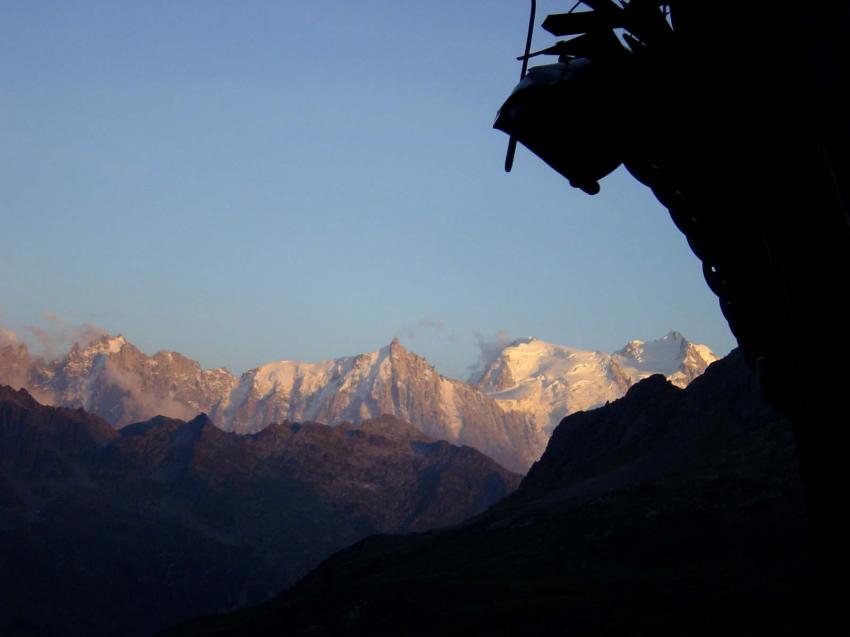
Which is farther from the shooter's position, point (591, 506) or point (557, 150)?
point (591, 506)

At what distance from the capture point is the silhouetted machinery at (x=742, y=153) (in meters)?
7.05

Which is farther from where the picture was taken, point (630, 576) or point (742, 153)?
A: point (630, 576)

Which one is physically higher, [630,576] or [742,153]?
[742,153]

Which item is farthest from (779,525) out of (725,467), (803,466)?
(803,466)

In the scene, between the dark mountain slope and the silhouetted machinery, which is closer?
the silhouetted machinery

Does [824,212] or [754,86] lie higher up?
[754,86]

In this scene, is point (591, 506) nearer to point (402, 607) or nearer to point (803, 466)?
point (402, 607)

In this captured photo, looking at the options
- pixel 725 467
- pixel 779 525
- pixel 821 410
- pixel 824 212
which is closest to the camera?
pixel 824 212

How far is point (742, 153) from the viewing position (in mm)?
7379

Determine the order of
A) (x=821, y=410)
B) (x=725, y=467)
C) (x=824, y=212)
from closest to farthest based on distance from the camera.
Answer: (x=824, y=212)
(x=821, y=410)
(x=725, y=467)

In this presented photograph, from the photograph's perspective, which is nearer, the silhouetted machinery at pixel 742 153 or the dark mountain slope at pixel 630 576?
the silhouetted machinery at pixel 742 153

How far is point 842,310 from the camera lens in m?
7.25

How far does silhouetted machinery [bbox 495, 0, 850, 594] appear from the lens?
705cm

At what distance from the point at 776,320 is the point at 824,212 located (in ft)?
3.66
